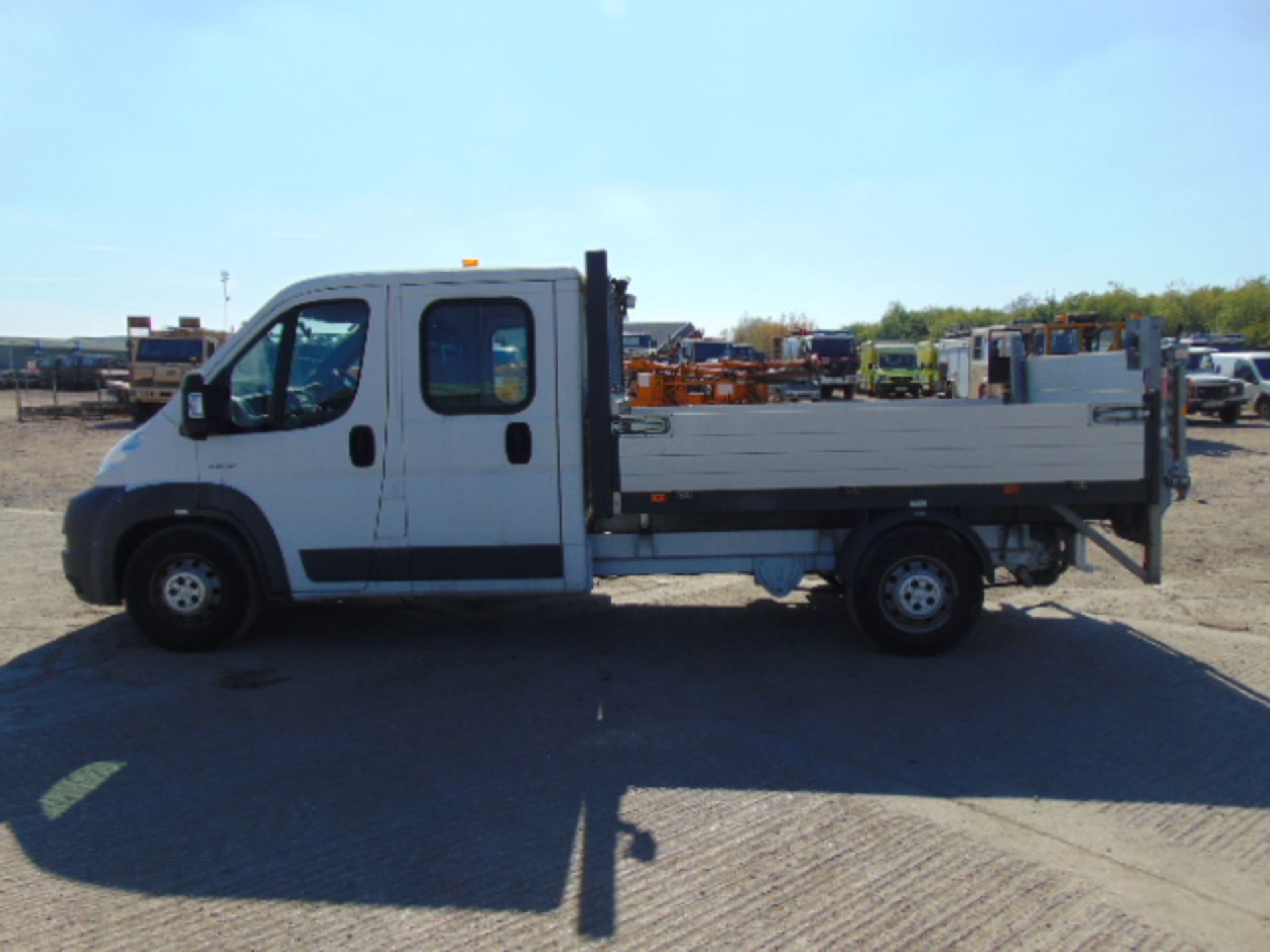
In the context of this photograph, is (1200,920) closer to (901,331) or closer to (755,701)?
(755,701)

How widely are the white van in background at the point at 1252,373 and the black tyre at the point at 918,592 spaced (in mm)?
23396

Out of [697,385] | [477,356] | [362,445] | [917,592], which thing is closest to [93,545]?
[362,445]

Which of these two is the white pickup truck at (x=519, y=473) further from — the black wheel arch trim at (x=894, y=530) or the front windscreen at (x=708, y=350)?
the front windscreen at (x=708, y=350)

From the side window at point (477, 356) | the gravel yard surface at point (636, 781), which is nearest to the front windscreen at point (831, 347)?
the gravel yard surface at point (636, 781)

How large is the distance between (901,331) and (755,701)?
8397 centimetres

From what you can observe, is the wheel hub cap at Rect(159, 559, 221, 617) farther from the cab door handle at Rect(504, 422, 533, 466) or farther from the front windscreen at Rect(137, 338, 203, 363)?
the front windscreen at Rect(137, 338, 203, 363)

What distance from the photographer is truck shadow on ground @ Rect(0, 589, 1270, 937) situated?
13.1ft

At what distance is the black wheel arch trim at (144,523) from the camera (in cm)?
638

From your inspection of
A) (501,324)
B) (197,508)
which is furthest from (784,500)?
(197,508)

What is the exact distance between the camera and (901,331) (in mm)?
85625

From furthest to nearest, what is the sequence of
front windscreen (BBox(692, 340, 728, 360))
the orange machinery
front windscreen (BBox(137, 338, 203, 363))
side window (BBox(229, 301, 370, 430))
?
front windscreen (BBox(692, 340, 728, 360)) < front windscreen (BBox(137, 338, 203, 363)) < the orange machinery < side window (BBox(229, 301, 370, 430))

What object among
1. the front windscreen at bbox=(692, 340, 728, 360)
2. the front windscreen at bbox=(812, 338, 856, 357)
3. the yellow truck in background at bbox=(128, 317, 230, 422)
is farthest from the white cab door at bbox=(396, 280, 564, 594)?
the front windscreen at bbox=(812, 338, 856, 357)

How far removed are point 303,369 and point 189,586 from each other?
1.59 metres

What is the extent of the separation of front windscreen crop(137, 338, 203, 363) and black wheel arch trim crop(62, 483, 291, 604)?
21621 mm
